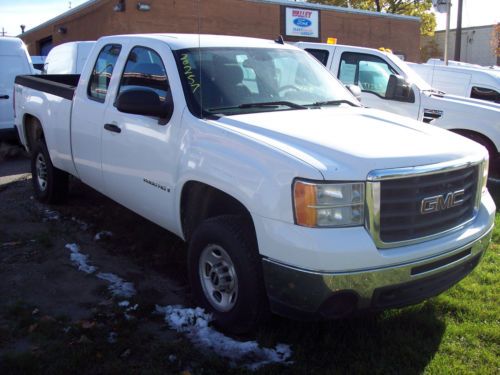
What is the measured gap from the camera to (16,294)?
4.30m

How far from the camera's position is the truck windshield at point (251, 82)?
4.11 meters

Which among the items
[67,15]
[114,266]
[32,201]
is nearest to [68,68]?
[32,201]

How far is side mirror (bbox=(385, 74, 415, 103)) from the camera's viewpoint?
7.27 metres

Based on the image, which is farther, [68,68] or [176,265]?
[68,68]

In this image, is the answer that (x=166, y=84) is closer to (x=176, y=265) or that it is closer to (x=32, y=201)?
(x=176, y=265)

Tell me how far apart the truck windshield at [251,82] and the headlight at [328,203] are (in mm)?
1218

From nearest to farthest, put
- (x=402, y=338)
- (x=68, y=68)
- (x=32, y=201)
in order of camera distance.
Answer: (x=402, y=338)
(x=32, y=201)
(x=68, y=68)

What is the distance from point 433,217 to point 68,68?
1021 cm

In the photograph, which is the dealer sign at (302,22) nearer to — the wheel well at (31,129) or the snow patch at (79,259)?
the wheel well at (31,129)

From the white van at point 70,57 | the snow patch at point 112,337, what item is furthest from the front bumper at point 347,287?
the white van at point 70,57

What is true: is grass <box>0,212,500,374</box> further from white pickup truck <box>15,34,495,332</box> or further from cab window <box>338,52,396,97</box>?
cab window <box>338,52,396,97</box>

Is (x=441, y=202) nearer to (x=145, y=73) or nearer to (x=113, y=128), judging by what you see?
(x=145, y=73)

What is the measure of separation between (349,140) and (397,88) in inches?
170

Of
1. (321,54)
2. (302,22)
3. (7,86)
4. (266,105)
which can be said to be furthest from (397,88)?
(302,22)
